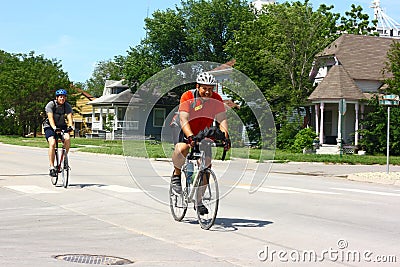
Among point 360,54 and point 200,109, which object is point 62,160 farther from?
point 360,54

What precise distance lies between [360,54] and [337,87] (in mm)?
5037

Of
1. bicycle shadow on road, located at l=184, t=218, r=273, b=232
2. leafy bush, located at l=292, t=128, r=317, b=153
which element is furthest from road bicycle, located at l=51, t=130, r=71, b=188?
leafy bush, located at l=292, t=128, r=317, b=153

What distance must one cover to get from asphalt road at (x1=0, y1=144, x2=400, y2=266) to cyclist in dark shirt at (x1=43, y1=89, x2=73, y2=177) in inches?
44.3

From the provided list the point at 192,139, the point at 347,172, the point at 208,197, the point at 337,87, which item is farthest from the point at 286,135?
the point at 192,139

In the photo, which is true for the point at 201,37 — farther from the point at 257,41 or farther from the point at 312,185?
the point at 312,185

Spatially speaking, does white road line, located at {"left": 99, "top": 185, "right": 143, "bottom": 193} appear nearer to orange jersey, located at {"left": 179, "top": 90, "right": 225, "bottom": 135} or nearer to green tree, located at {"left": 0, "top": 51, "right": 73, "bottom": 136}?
orange jersey, located at {"left": 179, "top": 90, "right": 225, "bottom": 135}

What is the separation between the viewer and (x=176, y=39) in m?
73.7

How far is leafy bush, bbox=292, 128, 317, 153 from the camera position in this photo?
41031 millimetres

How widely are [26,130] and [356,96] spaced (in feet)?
148

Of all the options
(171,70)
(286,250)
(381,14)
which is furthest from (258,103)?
(381,14)

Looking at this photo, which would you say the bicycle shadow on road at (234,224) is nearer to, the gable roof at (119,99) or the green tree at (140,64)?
the green tree at (140,64)

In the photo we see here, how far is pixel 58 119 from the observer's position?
1552cm

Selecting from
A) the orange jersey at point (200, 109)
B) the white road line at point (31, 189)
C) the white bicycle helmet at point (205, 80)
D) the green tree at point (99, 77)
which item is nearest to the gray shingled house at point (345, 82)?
the white road line at point (31, 189)

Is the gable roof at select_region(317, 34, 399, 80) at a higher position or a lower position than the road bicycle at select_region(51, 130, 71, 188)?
higher
